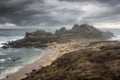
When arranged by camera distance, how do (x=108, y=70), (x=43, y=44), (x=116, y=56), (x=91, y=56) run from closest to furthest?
(x=108, y=70) < (x=116, y=56) < (x=91, y=56) < (x=43, y=44)

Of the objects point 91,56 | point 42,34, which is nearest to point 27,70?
point 91,56

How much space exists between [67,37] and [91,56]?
331 ft

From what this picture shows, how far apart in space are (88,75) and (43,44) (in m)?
91.3

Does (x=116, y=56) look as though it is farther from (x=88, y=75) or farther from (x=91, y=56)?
(x=88, y=75)

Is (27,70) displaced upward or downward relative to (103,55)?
downward

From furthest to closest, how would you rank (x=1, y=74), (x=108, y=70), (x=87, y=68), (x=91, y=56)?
1. (x=1, y=74)
2. (x=91, y=56)
3. (x=87, y=68)
4. (x=108, y=70)

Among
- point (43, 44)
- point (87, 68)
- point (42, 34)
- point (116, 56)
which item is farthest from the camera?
point (42, 34)

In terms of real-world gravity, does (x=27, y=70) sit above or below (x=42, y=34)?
below

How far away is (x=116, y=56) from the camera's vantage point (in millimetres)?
41344

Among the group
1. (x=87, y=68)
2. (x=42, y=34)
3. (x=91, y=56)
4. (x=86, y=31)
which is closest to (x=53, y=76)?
(x=87, y=68)

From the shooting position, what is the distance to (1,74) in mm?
56594

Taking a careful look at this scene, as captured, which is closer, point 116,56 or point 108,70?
point 108,70

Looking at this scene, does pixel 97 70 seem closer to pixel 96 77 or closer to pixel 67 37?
pixel 96 77

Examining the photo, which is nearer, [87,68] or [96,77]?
[96,77]
